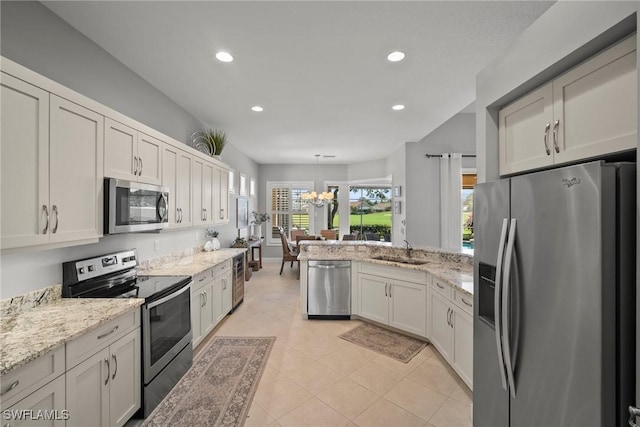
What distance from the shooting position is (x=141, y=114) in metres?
2.80

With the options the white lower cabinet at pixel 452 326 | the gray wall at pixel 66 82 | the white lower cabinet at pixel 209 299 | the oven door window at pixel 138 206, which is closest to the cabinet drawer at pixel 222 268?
the white lower cabinet at pixel 209 299

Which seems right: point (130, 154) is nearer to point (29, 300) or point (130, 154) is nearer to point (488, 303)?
point (29, 300)

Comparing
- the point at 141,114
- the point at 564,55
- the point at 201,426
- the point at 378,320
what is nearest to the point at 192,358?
the point at 201,426

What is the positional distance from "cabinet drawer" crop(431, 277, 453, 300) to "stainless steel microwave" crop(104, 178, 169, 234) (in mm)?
2704

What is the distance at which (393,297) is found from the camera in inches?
130

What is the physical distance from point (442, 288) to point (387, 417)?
124cm

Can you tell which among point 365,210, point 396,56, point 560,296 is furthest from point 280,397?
point 365,210

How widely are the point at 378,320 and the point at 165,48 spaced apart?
11.8ft

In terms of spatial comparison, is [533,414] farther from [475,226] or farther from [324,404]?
[324,404]

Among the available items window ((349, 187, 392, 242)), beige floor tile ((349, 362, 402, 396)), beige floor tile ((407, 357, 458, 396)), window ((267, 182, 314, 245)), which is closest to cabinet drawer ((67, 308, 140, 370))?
beige floor tile ((349, 362, 402, 396))

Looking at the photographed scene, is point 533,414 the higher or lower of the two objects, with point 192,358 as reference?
higher

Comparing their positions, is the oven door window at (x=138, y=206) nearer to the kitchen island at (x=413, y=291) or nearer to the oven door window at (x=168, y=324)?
the oven door window at (x=168, y=324)

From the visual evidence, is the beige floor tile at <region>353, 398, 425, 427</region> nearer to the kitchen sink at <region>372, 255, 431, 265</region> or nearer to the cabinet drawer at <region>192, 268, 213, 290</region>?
the kitchen sink at <region>372, 255, 431, 265</region>

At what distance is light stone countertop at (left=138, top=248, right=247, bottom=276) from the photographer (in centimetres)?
279
